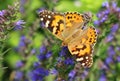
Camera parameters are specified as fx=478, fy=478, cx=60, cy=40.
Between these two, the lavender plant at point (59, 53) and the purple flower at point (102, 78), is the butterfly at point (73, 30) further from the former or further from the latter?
the purple flower at point (102, 78)

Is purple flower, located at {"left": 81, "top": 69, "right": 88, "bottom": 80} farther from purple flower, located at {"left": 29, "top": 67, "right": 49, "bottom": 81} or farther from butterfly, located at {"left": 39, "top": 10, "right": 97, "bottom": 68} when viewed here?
butterfly, located at {"left": 39, "top": 10, "right": 97, "bottom": 68}

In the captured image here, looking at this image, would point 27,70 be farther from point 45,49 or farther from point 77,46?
point 77,46

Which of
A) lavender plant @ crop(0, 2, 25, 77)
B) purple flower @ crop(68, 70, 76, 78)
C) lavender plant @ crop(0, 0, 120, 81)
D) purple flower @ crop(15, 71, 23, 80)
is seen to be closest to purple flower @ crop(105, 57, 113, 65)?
lavender plant @ crop(0, 0, 120, 81)

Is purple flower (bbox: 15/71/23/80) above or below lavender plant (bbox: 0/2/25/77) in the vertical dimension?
below

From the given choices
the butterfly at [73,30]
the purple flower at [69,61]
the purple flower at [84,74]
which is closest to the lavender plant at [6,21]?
the butterfly at [73,30]

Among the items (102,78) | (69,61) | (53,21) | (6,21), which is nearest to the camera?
(6,21)

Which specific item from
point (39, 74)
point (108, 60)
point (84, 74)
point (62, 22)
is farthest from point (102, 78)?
point (62, 22)

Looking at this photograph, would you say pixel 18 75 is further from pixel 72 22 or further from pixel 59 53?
pixel 59 53
